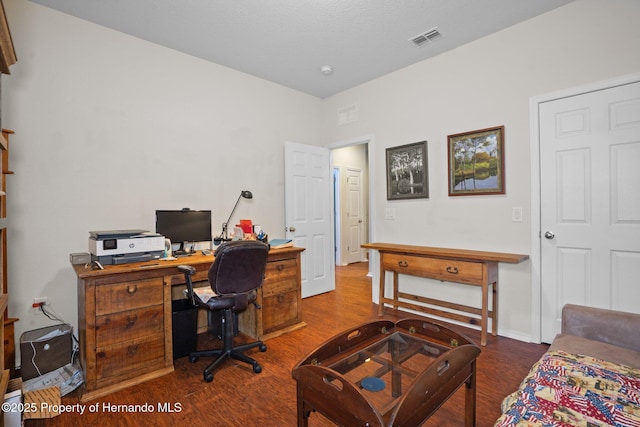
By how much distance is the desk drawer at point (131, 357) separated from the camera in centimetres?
204

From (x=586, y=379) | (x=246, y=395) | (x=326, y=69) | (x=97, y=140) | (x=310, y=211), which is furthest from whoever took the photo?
(x=310, y=211)

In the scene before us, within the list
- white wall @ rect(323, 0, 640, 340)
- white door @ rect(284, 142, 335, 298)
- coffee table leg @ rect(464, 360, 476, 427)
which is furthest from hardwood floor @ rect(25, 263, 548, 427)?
white door @ rect(284, 142, 335, 298)

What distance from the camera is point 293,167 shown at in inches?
158

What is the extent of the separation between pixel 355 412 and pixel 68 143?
2.94 m

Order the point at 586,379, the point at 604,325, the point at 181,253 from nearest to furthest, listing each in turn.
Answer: the point at 586,379, the point at 604,325, the point at 181,253

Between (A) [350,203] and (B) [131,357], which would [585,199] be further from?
(A) [350,203]

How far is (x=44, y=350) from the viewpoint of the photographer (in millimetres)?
2145

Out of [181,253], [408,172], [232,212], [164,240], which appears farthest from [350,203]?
[164,240]

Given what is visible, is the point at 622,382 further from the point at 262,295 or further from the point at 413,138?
the point at 413,138

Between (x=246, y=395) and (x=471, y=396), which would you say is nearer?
(x=471, y=396)

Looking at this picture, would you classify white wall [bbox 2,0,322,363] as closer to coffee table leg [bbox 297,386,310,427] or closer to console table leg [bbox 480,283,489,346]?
coffee table leg [bbox 297,386,310,427]

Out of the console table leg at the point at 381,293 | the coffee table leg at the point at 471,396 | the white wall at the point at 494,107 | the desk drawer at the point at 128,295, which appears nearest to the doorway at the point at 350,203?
the white wall at the point at 494,107

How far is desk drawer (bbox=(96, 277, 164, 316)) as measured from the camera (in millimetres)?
2031

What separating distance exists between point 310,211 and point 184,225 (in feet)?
5.62
